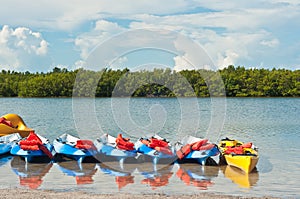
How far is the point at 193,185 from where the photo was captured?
13.9 metres

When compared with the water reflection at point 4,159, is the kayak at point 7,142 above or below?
above

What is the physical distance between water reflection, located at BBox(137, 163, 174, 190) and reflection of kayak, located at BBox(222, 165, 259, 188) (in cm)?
192

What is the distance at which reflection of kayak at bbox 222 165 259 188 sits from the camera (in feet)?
46.6

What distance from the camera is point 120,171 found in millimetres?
15898

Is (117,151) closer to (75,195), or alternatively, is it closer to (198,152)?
(198,152)

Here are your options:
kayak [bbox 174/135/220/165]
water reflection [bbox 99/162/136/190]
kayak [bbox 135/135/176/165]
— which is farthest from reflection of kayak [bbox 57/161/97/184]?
kayak [bbox 174/135/220/165]

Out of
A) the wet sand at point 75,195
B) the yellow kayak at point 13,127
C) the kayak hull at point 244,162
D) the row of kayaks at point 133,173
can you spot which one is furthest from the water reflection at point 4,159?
the kayak hull at point 244,162

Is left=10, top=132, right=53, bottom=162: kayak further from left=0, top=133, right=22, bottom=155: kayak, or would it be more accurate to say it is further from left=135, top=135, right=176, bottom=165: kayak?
left=135, top=135, right=176, bottom=165: kayak

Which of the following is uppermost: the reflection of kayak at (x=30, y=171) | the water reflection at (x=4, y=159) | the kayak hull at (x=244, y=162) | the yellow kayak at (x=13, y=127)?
the yellow kayak at (x=13, y=127)

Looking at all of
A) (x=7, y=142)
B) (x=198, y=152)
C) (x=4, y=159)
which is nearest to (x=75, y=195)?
(x=198, y=152)

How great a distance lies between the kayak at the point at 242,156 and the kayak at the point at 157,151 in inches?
77.5

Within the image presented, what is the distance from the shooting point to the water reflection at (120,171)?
564 inches

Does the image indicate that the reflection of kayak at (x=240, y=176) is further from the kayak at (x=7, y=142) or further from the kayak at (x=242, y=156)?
the kayak at (x=7, y=142)

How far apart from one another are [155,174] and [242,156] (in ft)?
9.99
